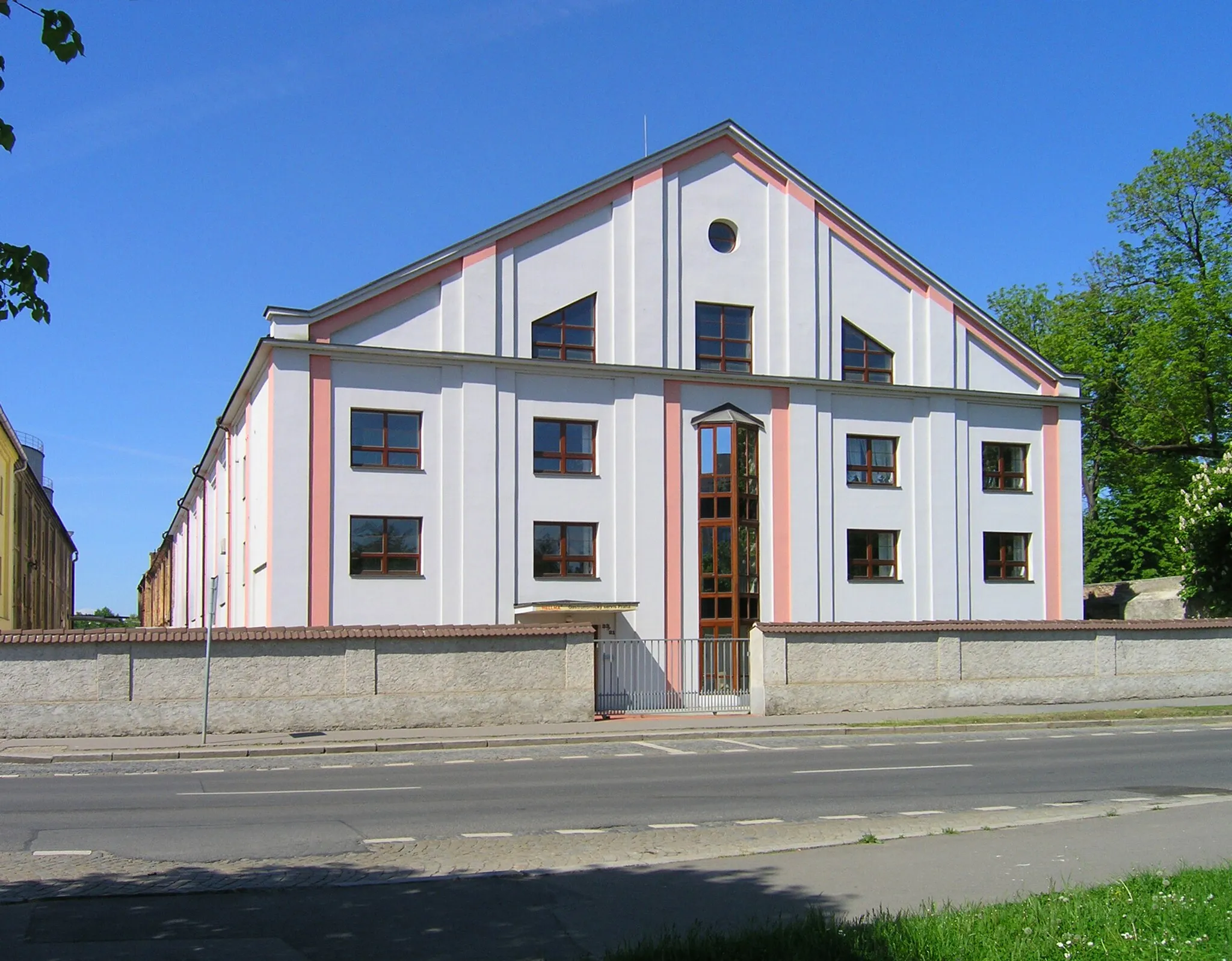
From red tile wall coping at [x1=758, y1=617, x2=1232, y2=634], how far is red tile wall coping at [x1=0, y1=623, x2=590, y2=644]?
16.6 feet

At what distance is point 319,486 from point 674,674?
9.79m

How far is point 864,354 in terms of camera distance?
35.2m

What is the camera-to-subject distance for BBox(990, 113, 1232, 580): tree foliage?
47062 mm

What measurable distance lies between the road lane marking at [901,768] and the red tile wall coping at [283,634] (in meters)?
8.71

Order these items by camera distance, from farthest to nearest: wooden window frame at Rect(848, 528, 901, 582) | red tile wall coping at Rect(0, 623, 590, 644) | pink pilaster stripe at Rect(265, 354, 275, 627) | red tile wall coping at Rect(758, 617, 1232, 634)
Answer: wooden window frame at Rect(848, 528, 901, 582) < pink pilaster stripe at Rect(265, 354, 275, 627) < red tile wall coping at Rect(758, 617, 1232, 634) < red tile wall coping at Rect(0, 623, 590, 644)

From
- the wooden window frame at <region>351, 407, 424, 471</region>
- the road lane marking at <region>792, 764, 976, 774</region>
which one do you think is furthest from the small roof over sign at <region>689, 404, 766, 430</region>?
the road lane marking at <region>792, 764, 976, 774</region>

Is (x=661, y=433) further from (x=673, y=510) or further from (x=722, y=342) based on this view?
(x=722, y=342)

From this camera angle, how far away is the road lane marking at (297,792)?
14.6 metres

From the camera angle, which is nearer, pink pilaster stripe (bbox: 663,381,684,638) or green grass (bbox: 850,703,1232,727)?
green grass (bbox: 850,703,1232,727)

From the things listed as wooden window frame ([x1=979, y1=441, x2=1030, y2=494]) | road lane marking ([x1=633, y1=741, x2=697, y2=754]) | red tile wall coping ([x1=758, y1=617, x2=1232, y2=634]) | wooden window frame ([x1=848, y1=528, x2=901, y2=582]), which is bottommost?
road lane marking ([x1=633, y1=741, x2=697, y2=754])

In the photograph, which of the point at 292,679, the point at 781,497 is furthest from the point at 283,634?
the point at 781,497

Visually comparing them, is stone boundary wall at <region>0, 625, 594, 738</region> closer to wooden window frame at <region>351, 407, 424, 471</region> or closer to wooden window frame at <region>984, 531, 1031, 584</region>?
wooden window frame at <region>351, 407, 424, 471</region>

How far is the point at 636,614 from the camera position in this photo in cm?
3117

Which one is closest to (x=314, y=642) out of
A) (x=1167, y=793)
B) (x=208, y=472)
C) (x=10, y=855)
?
(x=10, y=855)
